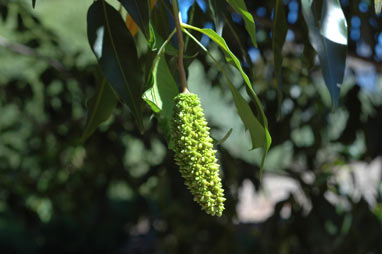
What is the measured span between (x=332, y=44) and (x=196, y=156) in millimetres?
261

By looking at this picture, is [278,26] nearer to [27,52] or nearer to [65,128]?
[27,52]

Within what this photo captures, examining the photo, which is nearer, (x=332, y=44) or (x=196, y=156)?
(x=196, y=156)

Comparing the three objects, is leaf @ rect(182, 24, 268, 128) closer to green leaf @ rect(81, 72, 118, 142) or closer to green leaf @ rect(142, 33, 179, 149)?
green leaf @ rect(142, 33, 179, 149)

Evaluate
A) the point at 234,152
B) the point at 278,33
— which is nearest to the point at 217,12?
the point at 278,33

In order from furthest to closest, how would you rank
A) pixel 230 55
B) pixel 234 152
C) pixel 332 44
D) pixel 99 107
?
pixel 234 152, pixel 99 107, pixel 332 44, pixel 230 55

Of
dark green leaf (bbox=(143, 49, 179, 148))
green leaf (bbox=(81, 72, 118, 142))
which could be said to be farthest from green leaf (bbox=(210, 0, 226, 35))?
green leaf (bbox=(81, 72, 118, 142))

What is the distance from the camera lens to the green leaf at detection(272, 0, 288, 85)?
73cm

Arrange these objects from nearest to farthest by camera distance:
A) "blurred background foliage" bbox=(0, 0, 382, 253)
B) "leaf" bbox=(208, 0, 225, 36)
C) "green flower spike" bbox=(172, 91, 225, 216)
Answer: "green flower spike" bbox=(172, 91, 225, 216) → "leaf" bbox=(208, 0, 225, 36) → "blurred background foliage" bbox=(0, 0, 382, 253)

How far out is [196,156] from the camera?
0.55 metres

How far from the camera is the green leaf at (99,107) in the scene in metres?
0.76

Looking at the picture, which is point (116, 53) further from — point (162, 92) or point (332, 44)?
point (332, 44)

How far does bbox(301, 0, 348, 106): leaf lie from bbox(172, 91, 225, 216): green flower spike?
0.19 metres

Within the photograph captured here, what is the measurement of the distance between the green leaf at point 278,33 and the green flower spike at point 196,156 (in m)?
0.21

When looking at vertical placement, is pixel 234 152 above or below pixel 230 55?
below
